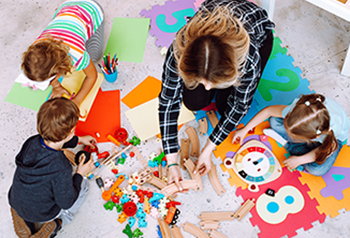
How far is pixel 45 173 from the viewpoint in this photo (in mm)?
1169

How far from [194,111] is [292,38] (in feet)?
2.66

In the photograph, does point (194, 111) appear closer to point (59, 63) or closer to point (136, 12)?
point (59, 63)

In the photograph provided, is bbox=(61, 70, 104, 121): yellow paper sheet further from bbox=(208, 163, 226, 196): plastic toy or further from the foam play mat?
bbox=(208, 163, 226, 196): plastic toy

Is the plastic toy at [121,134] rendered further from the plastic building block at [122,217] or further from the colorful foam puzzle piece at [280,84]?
the colorful foam puzzle piece at [280,84]

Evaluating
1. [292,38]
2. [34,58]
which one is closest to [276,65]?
[292,38]


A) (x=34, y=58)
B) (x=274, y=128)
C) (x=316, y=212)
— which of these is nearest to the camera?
(x=34, y=58)

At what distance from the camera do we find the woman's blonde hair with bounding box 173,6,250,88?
31.9 inches

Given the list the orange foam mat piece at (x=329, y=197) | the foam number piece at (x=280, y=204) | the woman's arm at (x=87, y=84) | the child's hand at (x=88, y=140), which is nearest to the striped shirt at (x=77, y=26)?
the woman's arm at (x=87, y=84)

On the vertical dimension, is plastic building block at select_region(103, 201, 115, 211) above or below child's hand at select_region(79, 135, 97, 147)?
below

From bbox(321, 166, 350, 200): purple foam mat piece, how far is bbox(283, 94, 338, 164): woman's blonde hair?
266 millimetres

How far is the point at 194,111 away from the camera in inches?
63.7

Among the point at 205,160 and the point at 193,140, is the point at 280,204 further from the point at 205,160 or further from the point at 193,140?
the point at 193,140

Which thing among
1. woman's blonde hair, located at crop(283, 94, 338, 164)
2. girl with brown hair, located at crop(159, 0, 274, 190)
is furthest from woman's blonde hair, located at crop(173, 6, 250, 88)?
woman's blonde hair, located at crop(283, 94, 338, 164)

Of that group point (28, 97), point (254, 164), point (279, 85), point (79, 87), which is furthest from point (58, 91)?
point (279, 85)
